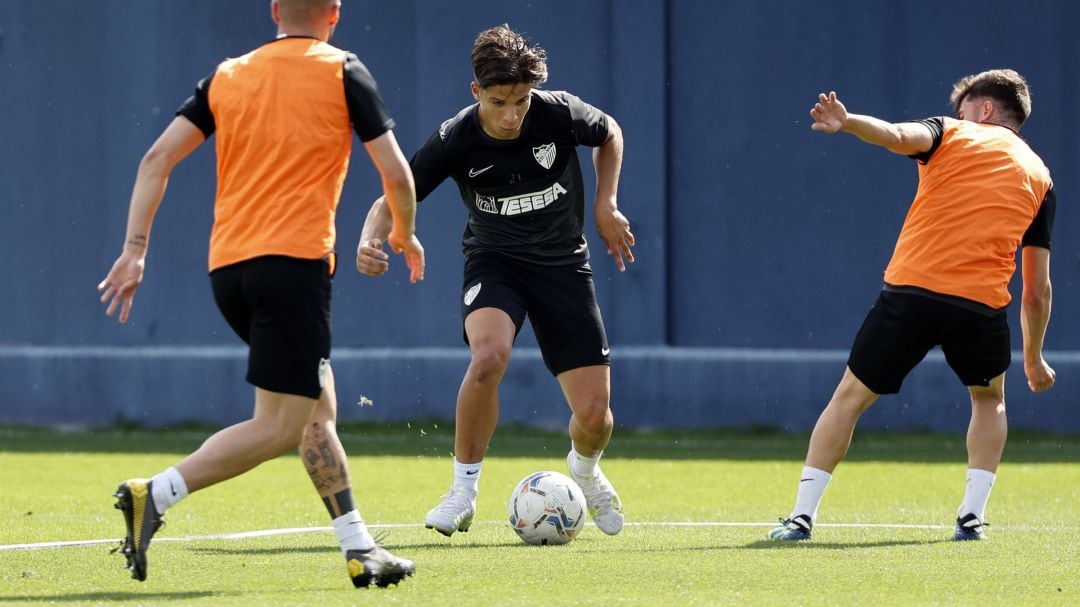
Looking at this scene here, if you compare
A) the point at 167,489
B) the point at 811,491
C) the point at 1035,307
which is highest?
the point at 1035,307

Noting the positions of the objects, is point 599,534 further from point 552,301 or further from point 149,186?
point 149,186

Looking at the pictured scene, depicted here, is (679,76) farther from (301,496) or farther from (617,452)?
(301,496)

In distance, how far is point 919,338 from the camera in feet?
21.8

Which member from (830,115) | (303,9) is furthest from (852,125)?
(303,9)

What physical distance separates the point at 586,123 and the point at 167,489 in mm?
2746

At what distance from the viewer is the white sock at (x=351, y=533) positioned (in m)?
5.09

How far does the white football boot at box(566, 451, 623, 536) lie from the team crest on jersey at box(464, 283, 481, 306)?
0.90 meters

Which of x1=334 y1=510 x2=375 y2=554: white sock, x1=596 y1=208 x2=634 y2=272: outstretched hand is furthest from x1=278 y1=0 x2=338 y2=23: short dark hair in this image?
x1=596 y1=208 x2=634 y2=272: outstretched hand

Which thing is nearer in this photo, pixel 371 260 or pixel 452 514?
pixel 371 260

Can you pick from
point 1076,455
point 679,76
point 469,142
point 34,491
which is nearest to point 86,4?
point 679,76

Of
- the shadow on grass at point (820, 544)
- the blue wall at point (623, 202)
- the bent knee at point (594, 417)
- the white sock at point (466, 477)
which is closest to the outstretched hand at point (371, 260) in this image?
the white sock at point (466, 477)

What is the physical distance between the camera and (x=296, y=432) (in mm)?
4988

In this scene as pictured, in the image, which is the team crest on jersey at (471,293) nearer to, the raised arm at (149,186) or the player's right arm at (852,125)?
the player's right arm at (852,125)

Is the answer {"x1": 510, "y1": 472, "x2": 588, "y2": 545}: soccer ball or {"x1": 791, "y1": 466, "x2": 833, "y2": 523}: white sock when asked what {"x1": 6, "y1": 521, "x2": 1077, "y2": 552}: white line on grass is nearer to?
{"x1": 791, "y1": 466, "x2": 833, "y2": 523}: white sock
